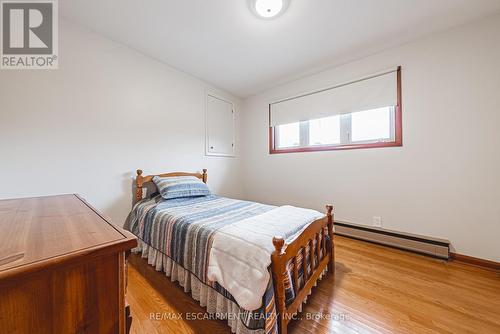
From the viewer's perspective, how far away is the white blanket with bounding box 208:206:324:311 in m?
1.02

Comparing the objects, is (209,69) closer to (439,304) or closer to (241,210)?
(241,210)

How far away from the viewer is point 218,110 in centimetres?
339

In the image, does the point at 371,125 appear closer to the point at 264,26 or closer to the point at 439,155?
the point at 439,155

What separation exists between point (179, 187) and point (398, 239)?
2.68 m

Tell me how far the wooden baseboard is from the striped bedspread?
5.94 ft

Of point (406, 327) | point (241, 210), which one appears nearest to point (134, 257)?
point (241, 210)

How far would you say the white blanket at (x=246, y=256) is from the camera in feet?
3.33

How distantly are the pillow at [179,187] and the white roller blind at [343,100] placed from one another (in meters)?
1.74

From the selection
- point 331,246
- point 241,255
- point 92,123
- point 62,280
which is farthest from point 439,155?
point 92,123

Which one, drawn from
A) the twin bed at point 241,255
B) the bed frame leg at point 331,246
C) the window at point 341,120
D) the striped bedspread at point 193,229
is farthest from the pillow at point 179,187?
the bed frame leg at point 331,246

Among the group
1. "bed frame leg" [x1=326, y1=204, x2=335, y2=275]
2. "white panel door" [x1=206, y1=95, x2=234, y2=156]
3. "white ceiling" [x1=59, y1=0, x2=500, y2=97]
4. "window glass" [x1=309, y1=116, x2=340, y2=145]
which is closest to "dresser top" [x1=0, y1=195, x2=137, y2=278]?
"bed frame leg" [x1=326, y1=204, x2=335, y2=275]

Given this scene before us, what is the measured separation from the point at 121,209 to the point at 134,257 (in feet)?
1.90

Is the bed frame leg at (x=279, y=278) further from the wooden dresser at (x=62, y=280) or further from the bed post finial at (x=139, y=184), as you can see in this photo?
the bed post finial at (x=139, y=184)

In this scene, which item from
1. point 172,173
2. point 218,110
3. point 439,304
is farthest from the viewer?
point 218,110
